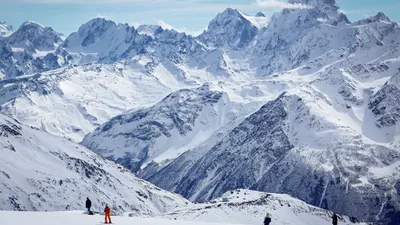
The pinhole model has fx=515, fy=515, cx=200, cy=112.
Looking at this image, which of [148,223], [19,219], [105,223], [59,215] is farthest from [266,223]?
[19,219]

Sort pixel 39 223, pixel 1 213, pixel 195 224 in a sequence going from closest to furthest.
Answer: pixel 39 223 → pixel 1 213 → pixel 195 224

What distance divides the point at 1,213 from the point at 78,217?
1254 centimetres

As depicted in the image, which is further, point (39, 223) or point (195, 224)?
point (195, 224)

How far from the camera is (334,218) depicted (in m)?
95.9

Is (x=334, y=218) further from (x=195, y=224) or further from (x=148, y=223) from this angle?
(x=148, y=223)

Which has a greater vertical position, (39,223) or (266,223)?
(39,223)

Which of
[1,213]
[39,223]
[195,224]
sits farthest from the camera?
[195,224]

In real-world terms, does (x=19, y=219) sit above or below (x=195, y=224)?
above

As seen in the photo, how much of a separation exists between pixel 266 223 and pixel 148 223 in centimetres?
2140

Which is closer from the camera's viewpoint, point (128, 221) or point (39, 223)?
point (39, 223)

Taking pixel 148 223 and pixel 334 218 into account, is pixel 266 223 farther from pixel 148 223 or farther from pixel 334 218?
pixel 148 223

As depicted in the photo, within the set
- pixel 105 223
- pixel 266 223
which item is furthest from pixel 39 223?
pixel 266 223

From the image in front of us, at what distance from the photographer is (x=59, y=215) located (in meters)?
87.6

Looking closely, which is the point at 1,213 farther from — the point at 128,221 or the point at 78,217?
the point at 128,221
